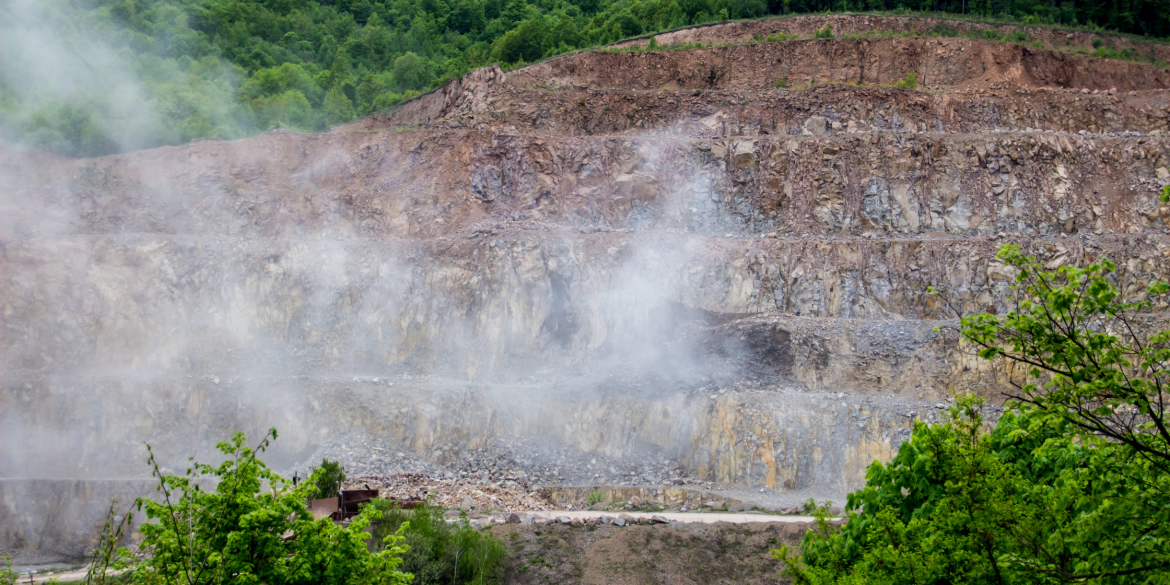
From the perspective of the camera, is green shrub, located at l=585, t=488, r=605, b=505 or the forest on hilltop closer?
green shrub, located at l=585, t=488, r=605, b=505

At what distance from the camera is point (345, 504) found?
2256 cm

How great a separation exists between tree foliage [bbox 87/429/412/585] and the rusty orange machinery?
491 inches

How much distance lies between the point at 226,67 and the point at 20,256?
3046cm

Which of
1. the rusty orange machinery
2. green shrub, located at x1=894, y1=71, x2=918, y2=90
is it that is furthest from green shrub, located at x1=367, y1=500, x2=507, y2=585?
green shrub, located at x1=894, y1=71, x2=918, y2=90

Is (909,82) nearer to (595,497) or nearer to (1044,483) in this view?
(595,497)

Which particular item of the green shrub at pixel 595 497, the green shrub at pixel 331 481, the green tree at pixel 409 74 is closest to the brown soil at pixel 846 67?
the green tree at pixel 409 74

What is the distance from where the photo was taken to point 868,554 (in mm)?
8172

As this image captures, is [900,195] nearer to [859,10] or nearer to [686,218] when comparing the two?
[686,218]

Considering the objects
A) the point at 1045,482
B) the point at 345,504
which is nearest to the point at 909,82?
the point at 345,504

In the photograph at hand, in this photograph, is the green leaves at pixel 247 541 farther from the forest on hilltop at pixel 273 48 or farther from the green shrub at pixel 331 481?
the forest on hilltop at pixel 273 48

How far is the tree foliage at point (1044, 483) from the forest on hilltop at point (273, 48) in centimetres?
4369

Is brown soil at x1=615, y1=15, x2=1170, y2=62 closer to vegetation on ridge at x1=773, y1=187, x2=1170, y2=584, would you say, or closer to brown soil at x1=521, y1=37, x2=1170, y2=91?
brown soil at x1=521, y1=37, x2=1170, y2=91

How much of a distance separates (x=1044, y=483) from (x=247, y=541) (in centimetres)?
859

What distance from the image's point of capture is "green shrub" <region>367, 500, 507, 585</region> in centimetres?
1936
